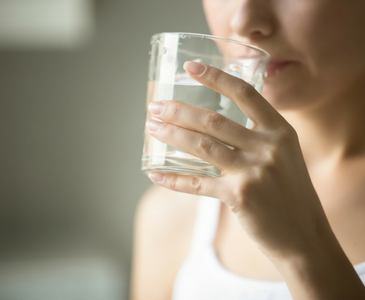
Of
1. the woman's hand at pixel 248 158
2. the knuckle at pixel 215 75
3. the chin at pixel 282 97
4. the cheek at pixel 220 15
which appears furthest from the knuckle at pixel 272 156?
the cheek at pixel 220 15

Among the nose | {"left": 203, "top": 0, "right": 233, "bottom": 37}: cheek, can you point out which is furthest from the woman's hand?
{"left": 203, "top": 0, "right": 233, "bottom": 37}: cheek

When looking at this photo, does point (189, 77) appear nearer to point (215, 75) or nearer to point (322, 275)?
point (215, 75)

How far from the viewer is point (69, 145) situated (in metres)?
2.01

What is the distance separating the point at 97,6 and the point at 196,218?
1.41m

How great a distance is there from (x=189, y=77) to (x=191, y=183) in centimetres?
14

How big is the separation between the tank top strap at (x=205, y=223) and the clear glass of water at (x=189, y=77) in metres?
0.37

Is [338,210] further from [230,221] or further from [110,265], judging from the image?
[110,265]

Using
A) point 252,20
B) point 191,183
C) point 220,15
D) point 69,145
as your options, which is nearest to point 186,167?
point 191,183

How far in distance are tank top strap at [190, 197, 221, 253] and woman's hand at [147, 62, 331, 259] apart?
0.38m

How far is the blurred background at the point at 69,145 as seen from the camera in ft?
6.34

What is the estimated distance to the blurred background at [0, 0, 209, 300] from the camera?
1932mm

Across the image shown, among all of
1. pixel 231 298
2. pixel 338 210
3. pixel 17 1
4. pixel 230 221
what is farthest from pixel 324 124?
pixel 17 1

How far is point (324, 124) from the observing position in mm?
844

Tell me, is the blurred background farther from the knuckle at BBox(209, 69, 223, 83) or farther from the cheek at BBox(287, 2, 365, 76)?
the knuckle at BBox(209, 69, 223, 83)
